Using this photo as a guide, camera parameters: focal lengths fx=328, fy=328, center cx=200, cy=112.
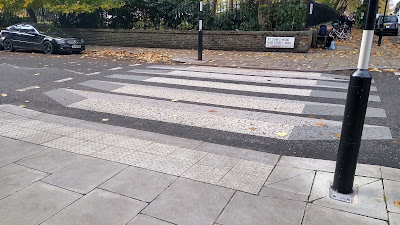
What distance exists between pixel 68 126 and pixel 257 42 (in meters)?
13.3

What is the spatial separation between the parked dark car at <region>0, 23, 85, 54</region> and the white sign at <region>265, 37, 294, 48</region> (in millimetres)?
10058

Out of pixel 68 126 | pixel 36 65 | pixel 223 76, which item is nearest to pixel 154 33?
pixel 36 65

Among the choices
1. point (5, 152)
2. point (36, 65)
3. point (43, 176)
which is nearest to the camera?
point (43, 176)

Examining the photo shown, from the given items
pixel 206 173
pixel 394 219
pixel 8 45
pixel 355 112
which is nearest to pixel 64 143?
pixel 206 173

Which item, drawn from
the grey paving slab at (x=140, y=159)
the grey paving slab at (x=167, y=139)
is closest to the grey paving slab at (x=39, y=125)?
the grey paving slab at (x=167, y=139)

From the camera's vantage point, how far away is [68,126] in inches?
236

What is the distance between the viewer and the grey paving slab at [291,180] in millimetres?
3725

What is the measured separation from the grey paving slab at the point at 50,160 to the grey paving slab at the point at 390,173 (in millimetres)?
3958

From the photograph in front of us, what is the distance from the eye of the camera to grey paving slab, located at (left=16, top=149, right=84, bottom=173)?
168 inches

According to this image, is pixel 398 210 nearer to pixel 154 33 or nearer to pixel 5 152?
pixel 5 152

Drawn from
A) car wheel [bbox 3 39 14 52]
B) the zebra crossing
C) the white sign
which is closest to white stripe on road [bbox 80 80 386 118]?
the zebra crossing

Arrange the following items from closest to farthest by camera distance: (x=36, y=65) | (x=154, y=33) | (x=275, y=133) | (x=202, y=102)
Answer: (x=275, y=133), (x=202, y=102), (x=36, y=65), (x=154, y=33)

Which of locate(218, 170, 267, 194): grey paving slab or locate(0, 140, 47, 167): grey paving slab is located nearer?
locate(218, 170, 267, 194): grey paving slab

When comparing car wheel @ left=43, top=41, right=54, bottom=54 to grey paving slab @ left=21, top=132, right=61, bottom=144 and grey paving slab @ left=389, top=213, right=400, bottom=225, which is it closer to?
grey paving slab @ left=21, top=132, right=61, bottom=144
